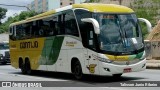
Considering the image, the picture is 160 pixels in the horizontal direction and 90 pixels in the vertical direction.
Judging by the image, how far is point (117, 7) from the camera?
1659 centimetres

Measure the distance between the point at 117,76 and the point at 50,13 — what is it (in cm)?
450

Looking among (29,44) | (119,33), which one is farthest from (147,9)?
(119,33)

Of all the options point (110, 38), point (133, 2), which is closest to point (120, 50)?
point (110, 38)

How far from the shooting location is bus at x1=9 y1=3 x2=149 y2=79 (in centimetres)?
1539

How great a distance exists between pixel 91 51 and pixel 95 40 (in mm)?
523

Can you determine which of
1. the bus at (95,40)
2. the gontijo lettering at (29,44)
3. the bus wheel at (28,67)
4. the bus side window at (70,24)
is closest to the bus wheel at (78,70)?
the bus at (95,40)

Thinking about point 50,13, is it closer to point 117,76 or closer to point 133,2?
point 117,76

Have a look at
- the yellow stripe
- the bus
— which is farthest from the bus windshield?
the yellow stripe

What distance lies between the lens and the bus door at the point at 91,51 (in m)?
15.6

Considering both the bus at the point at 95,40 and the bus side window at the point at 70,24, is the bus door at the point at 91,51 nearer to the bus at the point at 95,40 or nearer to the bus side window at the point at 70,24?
the bus at the point at 95,40

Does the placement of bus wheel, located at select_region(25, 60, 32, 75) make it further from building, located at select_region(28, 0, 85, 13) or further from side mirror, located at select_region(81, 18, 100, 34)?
building, located at select_region(28, 0, 85, 13)

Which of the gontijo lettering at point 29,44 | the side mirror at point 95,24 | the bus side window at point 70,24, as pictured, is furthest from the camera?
the gontijo lettering at point 29,44

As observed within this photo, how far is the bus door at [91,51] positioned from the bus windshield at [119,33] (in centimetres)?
35

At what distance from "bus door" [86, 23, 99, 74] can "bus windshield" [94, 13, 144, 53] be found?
35 cm
